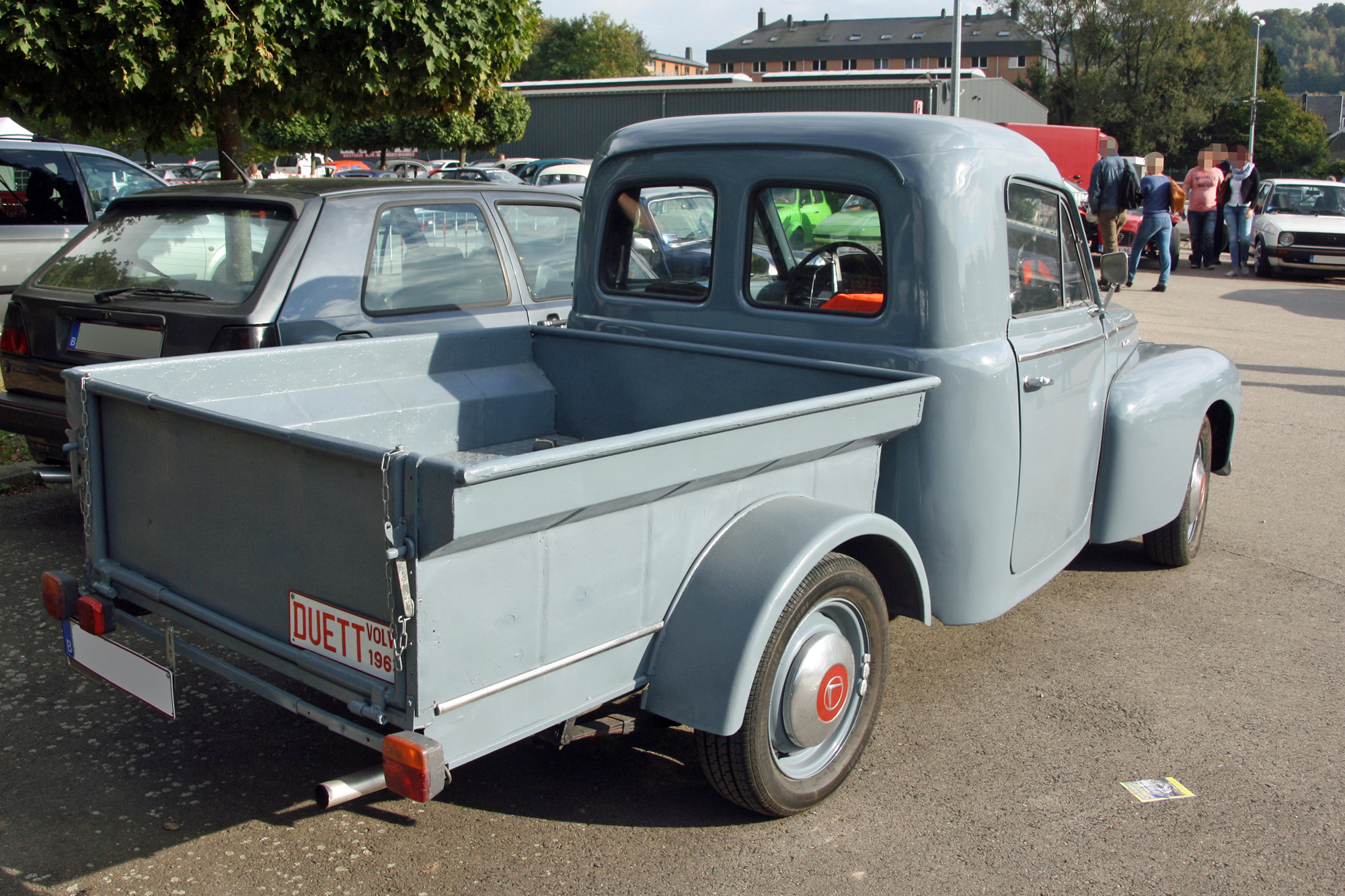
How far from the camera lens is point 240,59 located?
22.0ft

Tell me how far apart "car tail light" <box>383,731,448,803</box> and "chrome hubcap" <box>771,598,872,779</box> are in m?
0.97

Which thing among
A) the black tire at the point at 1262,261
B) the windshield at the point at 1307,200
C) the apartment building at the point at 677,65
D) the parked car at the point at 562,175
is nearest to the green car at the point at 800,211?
the black tire at the point at 1262,261

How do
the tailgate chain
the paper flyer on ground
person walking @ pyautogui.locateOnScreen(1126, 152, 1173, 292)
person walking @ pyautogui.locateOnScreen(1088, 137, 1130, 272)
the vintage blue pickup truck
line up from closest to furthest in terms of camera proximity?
the tailgate chain
the vintage blue pickup truck
the paper flyer on ground
person walking @ pyautogui.locateOnScreen(1088, 137, 1130, 272)
person walking @ pyautogui.locateOnScreen(1126, 152, 1173, 292)

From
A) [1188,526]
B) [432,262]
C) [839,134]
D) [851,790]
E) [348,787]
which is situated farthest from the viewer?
[432,262]

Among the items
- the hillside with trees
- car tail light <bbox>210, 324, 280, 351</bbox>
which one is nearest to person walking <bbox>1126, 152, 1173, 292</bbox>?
car tail light <bbox>210, 324, 280, 351</bbox>

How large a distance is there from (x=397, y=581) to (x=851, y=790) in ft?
5.49

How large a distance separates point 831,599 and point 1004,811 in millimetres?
810

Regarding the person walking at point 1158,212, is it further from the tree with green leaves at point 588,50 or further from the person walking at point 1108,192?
the tree with green leaves at point 588,50

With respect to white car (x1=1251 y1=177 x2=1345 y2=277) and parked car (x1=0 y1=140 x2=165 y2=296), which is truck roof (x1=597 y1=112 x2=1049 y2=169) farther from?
white car (x1=1251 y1=177 x2=1345 y2=277)

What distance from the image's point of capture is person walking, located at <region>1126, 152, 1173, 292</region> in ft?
49.6

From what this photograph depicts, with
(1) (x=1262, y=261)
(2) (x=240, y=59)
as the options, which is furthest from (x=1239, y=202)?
(2) (x=240, y=59)

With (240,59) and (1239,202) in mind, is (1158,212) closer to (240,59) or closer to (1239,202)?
(1239,202)

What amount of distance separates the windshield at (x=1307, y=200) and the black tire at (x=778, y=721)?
1847 centimetres

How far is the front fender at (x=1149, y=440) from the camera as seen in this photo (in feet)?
13.6
